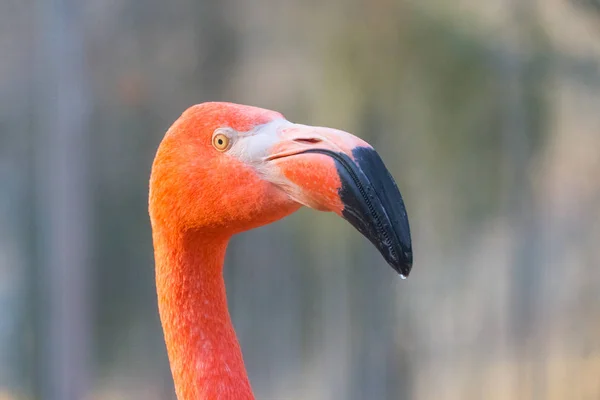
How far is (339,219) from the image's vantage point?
290 cm

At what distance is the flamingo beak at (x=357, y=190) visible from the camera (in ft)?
2.78

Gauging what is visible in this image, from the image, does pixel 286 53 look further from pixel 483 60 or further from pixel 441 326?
pixel 441 326

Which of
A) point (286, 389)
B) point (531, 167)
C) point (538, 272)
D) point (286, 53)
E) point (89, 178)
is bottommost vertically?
point (286, 389)

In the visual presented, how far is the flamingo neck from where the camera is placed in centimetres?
102

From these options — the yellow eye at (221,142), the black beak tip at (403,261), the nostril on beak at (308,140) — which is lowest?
the black beak tip at (403,261)

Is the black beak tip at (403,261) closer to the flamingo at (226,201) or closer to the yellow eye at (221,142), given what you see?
the flamingo at (226,201)

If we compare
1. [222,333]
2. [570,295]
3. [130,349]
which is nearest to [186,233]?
[222,333]

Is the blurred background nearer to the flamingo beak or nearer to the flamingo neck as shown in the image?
the flamingo neck

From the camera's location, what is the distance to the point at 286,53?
274 cm

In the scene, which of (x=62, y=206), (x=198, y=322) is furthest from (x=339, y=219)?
(x=198, y=322)

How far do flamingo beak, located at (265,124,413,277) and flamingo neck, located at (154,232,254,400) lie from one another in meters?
0.23

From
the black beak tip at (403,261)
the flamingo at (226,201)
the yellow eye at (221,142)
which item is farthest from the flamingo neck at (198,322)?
the black beak tip at (403,261)

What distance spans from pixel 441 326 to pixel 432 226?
1.57ft

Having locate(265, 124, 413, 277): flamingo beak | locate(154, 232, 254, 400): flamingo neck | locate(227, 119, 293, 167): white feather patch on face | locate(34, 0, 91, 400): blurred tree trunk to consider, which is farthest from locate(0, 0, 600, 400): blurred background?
locate(265, 124, 413, 277): flamingo beak
